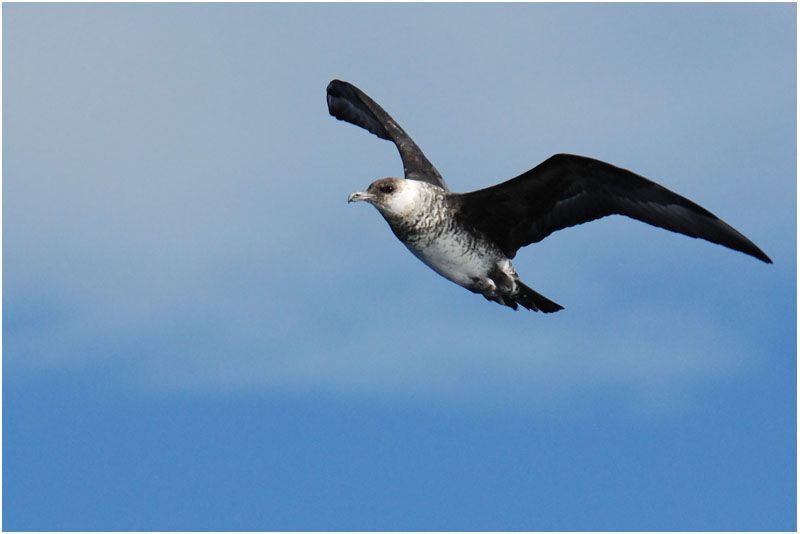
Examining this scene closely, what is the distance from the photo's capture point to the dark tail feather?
12.1 meters

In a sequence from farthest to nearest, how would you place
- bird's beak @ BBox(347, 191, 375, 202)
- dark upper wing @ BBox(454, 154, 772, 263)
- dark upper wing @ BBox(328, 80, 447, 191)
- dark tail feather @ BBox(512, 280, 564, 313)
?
dark upper wing @ BBox(328, 80, 447, 191) → dark tail feather @ BBox(512, 280, 564, 313) → bird's beak @ BBox(347, 191, 375, 202) → dark upper wing @ BBox(454, 154, 772, 263)

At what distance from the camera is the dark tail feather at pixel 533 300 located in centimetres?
1212

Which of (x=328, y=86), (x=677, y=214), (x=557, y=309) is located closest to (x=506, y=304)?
(x=557, y=309)

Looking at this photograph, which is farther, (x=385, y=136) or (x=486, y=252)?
(x=385, y=136)

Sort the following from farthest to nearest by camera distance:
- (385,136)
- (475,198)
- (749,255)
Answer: (385,136), (475,198), (749,255)

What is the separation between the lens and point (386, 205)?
A: 11.6 metres

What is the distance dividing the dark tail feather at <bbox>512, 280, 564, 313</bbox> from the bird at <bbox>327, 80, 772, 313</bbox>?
0.01 meters

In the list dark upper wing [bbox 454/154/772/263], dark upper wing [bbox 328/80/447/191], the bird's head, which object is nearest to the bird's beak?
the bird's head

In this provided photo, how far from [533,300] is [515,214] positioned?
1030mm

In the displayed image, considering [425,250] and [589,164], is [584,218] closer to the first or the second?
[589,164]

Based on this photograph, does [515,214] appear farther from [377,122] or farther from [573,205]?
[377,122]

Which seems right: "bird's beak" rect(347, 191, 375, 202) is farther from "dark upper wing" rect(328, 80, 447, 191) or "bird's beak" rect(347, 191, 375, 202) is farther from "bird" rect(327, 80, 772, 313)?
"dark upper wing" rect(328, 80, 447, 191)

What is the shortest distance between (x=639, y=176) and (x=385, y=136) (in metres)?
5.03

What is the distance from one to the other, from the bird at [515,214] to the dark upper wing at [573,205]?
1 cm
